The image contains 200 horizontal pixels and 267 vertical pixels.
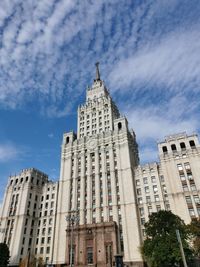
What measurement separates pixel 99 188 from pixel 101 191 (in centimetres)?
127

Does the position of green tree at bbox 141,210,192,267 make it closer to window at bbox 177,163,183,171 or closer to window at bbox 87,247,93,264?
window at bbox 87,247,93,264

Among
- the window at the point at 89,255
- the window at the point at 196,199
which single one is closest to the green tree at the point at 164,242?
the window at the point at 196,199

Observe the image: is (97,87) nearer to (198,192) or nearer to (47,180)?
(47,180)

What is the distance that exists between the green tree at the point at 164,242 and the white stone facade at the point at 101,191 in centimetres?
1749

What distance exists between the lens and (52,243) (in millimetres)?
80250

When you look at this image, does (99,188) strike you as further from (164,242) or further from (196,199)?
(164,242)

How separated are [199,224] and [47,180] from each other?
237 ft

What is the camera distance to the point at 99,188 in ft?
270

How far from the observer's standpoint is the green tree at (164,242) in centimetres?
4491

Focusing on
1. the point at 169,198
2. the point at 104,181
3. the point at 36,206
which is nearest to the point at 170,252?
the point at 169,198

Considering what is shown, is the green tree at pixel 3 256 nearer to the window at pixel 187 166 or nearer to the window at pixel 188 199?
the window at pixel 188 199

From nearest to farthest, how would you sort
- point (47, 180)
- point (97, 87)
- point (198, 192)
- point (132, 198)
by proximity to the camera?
point (198, 192), point (132, 198), point (47, 180), point (97, 87)

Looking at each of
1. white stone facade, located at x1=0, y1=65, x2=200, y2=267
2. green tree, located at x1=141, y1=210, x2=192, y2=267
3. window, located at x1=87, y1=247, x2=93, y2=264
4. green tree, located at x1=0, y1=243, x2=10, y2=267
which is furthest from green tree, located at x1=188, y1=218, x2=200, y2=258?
green tree, located at x1=0, y1=243, x2=10, y2=267

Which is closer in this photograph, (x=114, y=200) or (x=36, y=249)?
(x=114, y=200)
